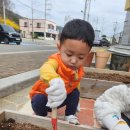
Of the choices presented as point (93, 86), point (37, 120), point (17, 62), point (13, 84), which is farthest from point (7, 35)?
point (37, 120)

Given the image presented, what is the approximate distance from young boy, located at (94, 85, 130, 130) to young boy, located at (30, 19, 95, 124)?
0.24 meters

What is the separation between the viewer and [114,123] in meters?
1.75

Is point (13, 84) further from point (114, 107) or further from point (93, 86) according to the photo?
point (114, 107)

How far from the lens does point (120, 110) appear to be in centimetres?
191

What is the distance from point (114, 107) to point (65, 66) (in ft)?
1.69

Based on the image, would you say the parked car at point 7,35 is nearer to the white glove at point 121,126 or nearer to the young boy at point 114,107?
the young boy at point 114,107

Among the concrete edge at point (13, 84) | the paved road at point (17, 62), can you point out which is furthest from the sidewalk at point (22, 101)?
the paved road at point (17, 62)

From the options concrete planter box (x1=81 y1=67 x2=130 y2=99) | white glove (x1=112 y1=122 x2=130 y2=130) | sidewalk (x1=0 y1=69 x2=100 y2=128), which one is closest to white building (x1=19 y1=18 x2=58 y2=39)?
sidewalk (x1=0 y1=69 x2=100 y2=128)

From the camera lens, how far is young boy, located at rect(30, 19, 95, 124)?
159cm

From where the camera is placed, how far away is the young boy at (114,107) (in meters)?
1.80

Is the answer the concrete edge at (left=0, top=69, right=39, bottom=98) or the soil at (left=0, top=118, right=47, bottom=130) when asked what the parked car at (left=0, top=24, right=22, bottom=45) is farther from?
the soil at (left=0, top=118, right=47, bottom=130)

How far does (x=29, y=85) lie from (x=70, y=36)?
2.73 meters

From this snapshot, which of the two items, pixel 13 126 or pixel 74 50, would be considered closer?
pixel 74 50

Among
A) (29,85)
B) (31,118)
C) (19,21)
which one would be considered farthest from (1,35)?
(19,21)
